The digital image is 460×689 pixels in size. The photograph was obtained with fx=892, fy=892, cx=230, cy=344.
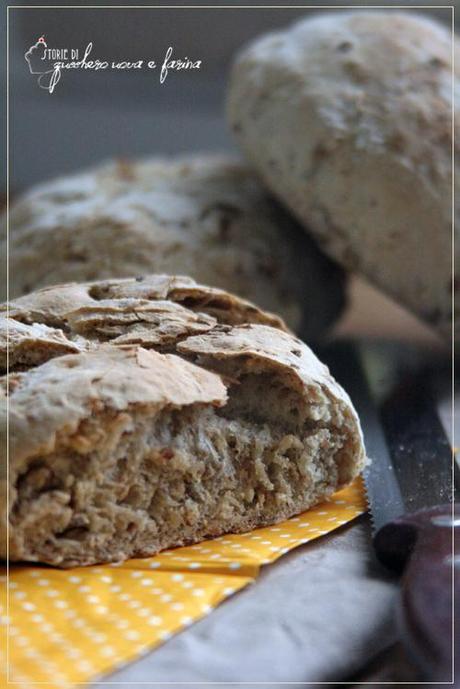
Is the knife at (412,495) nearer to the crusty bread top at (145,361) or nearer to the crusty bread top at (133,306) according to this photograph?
the crusty bread top at (145,361)

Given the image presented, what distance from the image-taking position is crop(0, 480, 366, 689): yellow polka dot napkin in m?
1.02

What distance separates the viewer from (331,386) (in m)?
1.42

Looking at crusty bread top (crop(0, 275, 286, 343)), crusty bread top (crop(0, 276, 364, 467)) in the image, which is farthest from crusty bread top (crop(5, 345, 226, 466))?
crusty bread top (crop(0, 275, 286, 343))

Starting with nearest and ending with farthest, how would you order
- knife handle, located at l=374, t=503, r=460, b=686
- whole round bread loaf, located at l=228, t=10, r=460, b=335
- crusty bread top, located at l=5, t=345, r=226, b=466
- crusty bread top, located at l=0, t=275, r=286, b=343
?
1. knife handle, located at l=374, t=503, r=460, b=686
2. crusty bread top, located at l=5, t=345, r=226, b=466
3. crusty bread top, located at l=0, t=275, r=286, b=343
4. whole round bread loaf, located at l=228, t=10, r=460, b=335

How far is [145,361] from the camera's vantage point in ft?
4.25

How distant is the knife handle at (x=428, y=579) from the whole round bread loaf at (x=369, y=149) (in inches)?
36.9

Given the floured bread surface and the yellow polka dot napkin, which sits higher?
the floured bread surface

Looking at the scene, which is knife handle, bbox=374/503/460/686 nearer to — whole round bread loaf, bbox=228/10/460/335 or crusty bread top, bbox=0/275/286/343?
crusty bread top, bbox=0/275/286/343

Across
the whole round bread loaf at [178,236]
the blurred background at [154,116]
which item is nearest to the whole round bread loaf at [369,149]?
the whole round bread loaf at [178,236]

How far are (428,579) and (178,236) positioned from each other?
4.02 ft

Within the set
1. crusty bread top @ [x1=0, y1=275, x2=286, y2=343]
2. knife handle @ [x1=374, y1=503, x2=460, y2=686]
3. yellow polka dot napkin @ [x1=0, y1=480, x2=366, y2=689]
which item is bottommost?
yellow polka dot napkin @ [x1=0, y1=480, x2=366, y2=689]

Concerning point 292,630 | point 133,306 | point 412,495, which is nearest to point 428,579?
point 292,630

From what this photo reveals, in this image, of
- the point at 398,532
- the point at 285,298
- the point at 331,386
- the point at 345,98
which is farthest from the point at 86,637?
the point at 345,98

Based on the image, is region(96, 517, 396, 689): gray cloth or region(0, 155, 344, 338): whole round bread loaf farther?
region(0, 155, 344, 338): whole round bread loaf
